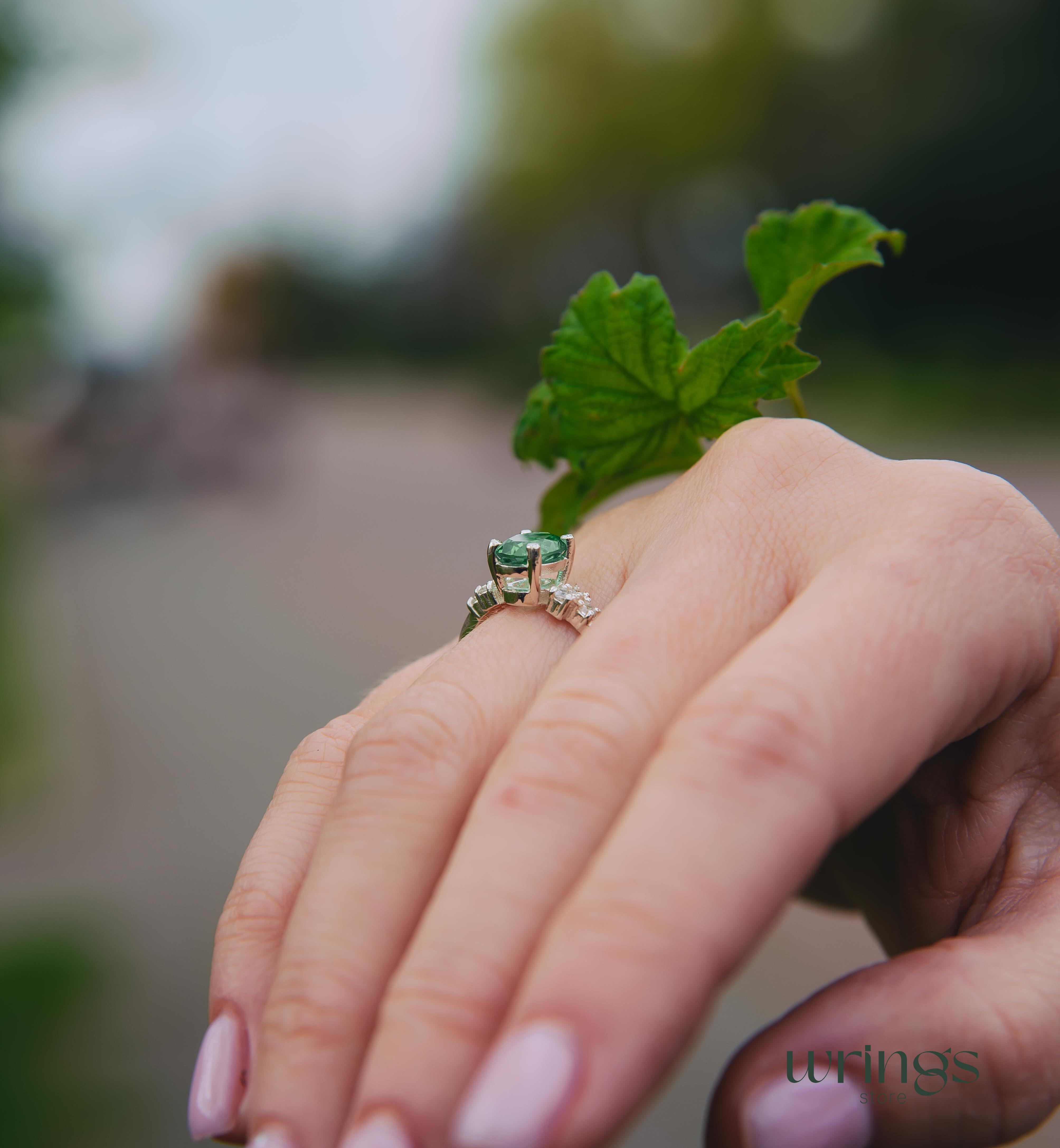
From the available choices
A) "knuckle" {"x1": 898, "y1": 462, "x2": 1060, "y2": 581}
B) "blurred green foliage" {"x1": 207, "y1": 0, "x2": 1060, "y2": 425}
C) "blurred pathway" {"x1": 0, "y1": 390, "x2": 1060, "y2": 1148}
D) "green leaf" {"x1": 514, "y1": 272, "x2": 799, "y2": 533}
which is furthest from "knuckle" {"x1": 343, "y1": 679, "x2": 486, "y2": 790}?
"blurred green foliage" {"x1": 207, "y1": 0, "x2": 1060, "y2": 425}

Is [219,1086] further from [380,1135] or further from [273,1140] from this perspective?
[380,1135]

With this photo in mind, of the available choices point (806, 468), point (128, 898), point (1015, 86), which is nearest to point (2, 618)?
point (128, 898)

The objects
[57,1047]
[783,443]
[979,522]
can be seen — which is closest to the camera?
[979,522]

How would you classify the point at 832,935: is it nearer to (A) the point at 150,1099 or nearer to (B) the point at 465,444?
(A) the point at 150,1099

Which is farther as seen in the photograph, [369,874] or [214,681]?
[214,681]

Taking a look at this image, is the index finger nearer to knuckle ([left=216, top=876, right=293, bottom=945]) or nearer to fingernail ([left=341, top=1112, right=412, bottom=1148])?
knuckle ([left=216, top=876, right=293, bottom=945])

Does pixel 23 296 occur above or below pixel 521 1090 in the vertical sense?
above

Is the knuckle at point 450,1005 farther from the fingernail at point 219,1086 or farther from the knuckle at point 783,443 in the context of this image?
the knuckle at point 783,443

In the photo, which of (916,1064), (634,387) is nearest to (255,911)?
(916,1064)
